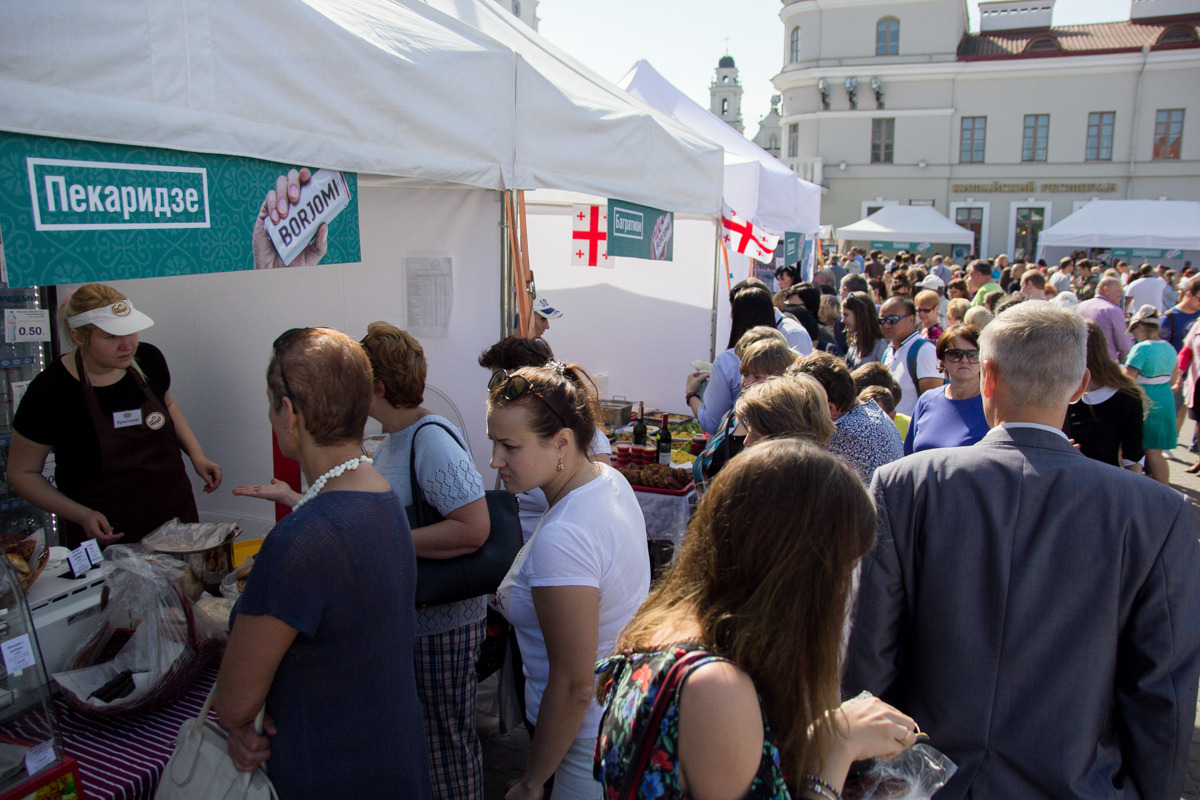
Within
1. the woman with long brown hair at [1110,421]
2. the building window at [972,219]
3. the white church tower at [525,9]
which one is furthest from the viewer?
the white church tower at [525,9]

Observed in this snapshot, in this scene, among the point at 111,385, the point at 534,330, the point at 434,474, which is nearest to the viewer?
the point at 434,474

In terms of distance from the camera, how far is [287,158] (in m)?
2.20

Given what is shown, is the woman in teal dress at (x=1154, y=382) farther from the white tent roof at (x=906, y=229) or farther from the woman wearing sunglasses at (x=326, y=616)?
the white tent roof at (x=906, y=229)

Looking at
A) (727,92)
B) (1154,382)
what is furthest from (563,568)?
(727,92)

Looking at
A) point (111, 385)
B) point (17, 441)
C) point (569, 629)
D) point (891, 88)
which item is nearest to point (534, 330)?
point (111, 385)

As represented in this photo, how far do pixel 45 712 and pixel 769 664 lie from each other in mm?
1518

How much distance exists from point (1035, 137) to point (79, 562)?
4107cm

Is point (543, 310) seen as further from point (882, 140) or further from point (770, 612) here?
point (882, 140)

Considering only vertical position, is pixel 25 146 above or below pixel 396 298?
above

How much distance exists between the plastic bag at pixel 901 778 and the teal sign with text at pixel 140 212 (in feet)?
6.01

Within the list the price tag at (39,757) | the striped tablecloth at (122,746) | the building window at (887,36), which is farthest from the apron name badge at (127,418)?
the building window at (887,36)

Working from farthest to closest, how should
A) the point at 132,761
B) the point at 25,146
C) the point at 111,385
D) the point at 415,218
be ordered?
the point at 415,218, the point at 111,385, the point at 132,761, the point at 25,146

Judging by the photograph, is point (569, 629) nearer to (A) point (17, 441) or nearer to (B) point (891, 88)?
(A) point (17, 441)

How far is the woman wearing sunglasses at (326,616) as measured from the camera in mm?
1374
